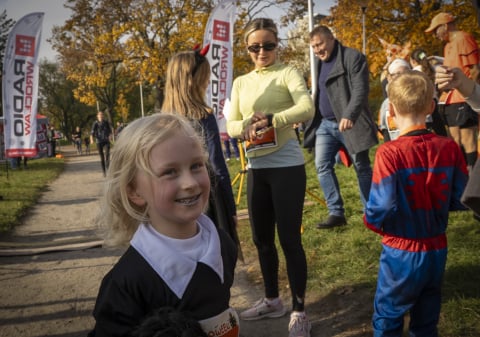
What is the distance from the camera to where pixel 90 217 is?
7430 mm

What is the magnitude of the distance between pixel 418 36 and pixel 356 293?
15919mm

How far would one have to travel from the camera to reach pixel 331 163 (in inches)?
199

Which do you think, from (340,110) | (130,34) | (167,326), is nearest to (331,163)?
(340,110)

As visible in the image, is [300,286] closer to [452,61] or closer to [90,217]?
[452,61]

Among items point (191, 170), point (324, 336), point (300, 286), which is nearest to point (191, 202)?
point (191, 170)

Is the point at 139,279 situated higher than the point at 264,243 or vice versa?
the point at 139,279

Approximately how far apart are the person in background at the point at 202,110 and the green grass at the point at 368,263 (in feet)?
3.78

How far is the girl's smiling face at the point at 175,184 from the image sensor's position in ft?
4.79

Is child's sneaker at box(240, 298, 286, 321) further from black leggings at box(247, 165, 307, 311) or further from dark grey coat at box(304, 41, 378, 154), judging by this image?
dark grey coat at box(304, 41, 378, 154)

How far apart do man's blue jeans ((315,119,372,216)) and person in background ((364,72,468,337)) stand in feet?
Answer: 7.93

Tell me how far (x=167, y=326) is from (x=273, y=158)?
1.84 meters

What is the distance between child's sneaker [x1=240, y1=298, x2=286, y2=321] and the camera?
3.17 meters

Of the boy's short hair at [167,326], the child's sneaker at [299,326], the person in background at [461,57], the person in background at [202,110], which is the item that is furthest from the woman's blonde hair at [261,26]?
the person in background at [461,57]

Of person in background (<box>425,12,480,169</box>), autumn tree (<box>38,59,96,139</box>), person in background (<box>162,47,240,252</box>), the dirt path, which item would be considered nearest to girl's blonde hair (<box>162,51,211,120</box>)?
person in background (<box>162,47,240,252</box>)
